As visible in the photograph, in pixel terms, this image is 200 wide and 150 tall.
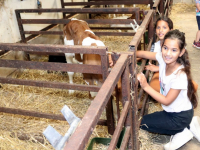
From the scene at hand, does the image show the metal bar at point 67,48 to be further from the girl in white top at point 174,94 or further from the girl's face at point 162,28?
the girl's face at point 162,28

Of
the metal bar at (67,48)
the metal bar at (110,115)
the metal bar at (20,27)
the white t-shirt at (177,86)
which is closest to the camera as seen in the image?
the metal bar at (67,48)

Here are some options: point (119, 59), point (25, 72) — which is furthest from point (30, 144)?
point (25, 72)

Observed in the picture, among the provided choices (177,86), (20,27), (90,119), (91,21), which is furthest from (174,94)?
(20,27)

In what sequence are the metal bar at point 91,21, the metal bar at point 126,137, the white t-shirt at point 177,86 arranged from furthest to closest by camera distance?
the metal bar at point 91,21
the white t-shirt at point 177,86
the metal bar at point 126,137

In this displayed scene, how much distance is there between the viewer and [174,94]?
204cm

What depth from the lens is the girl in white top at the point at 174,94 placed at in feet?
6.63

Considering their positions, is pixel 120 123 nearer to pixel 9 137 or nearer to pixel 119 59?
pixel 119 59

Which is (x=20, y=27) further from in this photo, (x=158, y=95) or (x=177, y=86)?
(x=177, y=86)

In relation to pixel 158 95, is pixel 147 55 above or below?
above

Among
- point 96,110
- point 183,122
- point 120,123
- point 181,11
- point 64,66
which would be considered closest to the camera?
point 96,110

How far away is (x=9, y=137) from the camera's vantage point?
2562mm

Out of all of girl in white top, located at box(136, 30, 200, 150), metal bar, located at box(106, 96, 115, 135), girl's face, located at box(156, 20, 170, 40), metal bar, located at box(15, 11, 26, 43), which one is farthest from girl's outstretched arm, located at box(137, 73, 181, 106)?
metal bar, located at box(15, 11, 26, 43)

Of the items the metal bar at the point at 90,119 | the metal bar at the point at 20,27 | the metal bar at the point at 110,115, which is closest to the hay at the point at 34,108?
the metal bar at the point at 110,115

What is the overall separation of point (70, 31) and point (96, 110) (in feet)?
9.30
